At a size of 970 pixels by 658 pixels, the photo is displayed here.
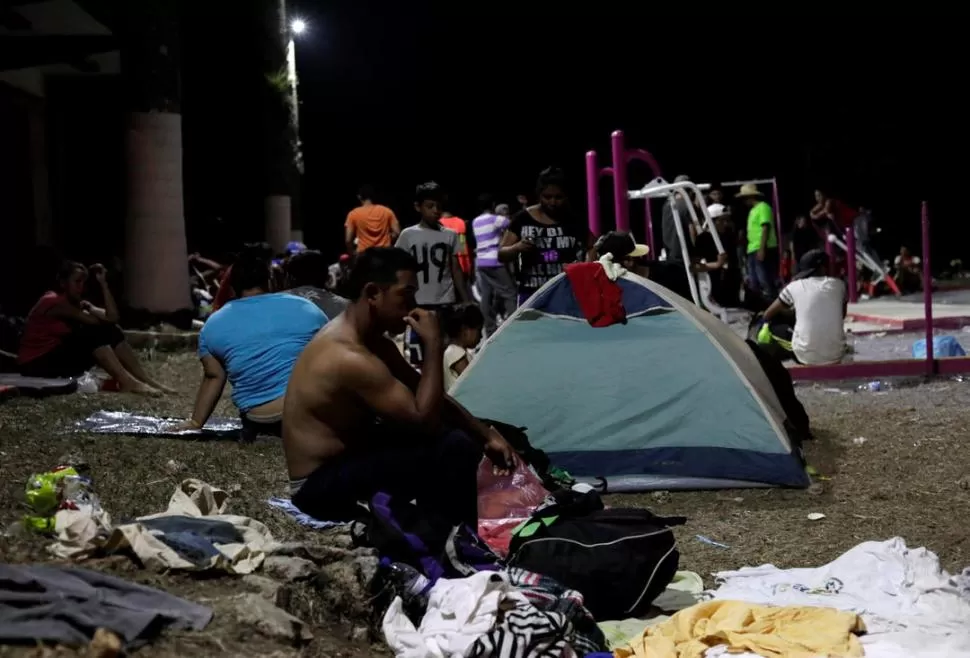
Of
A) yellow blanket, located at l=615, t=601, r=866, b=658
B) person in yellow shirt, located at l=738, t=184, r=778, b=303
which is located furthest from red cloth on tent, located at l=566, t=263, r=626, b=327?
person in yellow shirt, located at l=738, t=184, r=778, b=303

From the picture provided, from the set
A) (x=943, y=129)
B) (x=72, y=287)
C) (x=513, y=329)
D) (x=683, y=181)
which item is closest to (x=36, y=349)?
(x=72, y=287)

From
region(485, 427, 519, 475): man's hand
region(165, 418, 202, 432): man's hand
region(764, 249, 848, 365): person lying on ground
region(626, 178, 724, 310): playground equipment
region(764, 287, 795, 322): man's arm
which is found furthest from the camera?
region(626, 178, 724, 310): playground equipment

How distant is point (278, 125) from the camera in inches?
864

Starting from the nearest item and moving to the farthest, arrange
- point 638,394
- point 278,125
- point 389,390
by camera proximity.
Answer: point 389,390 → point 638,394 → point 278,125

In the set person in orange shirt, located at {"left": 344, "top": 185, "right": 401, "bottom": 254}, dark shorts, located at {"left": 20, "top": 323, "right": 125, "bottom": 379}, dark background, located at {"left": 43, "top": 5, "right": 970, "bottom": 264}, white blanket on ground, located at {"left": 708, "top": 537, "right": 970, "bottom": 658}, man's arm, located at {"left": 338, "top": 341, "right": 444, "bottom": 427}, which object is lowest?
white blanket on ground, located at {"left": 708, "top": 537, "right": 970, "bottom": 658}

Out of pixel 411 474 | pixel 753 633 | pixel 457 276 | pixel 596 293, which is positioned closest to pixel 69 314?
pixel 457 276

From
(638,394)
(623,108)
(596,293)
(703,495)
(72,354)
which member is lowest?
(703,495)

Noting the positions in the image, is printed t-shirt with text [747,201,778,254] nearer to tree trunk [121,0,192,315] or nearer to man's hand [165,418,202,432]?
tree trunk [121,0,192,315]

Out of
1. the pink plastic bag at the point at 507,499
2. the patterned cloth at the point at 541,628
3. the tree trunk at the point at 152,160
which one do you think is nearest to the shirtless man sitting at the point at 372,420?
the patterned cloth at the point at 541,628

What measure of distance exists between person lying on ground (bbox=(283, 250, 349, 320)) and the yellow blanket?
15.3 ft

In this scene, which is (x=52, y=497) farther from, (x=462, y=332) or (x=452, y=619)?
(x=462, y=332)

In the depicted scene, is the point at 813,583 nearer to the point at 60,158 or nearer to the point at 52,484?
the point at 52,484

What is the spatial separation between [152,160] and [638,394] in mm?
8582

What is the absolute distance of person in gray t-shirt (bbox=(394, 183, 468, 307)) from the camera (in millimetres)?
9312
